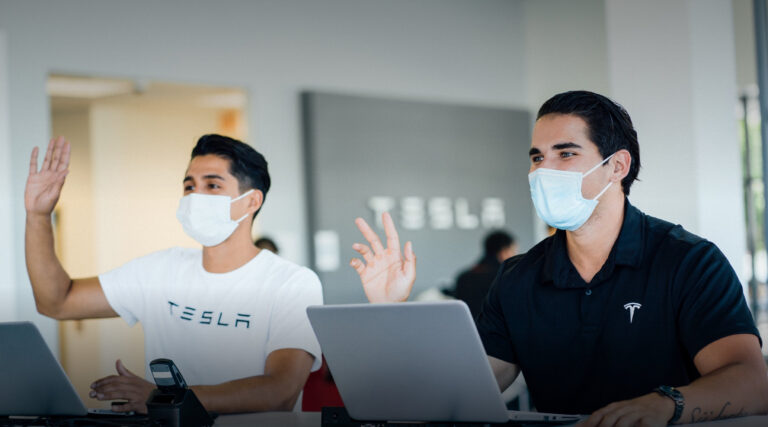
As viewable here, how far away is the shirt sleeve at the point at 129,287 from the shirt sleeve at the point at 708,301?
1.60m

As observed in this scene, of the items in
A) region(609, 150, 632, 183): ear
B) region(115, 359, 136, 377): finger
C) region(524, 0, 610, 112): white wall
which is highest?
region(524, 0, 610, 112): white wall

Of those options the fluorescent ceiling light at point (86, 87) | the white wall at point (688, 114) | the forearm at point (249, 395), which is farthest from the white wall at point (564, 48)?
the forearm at point (249, 395)

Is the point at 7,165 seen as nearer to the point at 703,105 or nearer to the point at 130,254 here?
the point at 130,254

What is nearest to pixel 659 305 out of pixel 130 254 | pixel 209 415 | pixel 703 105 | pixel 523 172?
pixel 209 415

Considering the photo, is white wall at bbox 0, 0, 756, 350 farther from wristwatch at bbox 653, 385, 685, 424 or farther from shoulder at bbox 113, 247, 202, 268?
wristwatch at bbox 653, 385, 685, 424

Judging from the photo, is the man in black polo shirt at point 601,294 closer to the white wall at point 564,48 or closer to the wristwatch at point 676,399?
the wristwatch at point 676,399

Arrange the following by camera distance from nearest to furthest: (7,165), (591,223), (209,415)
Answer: (209,415) → (591,223) → (7,165)

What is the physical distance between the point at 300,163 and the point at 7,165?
75.7 inches

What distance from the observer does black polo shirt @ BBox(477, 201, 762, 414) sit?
1.84 meters

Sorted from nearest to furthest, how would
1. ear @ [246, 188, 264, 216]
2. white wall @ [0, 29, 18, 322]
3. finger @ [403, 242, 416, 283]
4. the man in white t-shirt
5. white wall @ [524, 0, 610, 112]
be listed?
finger @ [403, 242, 416, 283], the man in white t-shirt, ear @ [246, 188, 264, 216], white wall @ [0, 29, 18, 322], white wall @ [524, 0, 610, 112]

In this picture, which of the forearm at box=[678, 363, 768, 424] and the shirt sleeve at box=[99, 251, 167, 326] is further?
the shirt sleeve at box=[99, 251, 167, 326]

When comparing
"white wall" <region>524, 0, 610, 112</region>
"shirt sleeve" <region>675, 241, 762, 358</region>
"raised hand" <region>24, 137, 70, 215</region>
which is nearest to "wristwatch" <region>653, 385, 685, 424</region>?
"shirt sleeve" <region>675, 241, 762, 358</region>

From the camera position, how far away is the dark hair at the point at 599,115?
83.7 inches

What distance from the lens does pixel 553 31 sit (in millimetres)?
6938
